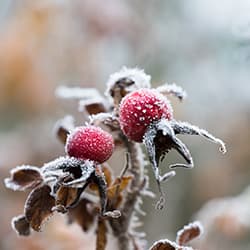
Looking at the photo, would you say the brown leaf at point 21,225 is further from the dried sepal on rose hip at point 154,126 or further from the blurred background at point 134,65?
the blurred background at point 134,65

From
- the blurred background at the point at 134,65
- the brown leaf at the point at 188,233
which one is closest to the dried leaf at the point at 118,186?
the brown leaf at the point at 188,233

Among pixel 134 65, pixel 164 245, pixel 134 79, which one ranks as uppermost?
pixel 134 65

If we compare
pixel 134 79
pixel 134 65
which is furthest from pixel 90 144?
pixel 134 65

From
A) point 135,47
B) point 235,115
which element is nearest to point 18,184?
point 235,115

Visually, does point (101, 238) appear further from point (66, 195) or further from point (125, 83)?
point (125, 83)

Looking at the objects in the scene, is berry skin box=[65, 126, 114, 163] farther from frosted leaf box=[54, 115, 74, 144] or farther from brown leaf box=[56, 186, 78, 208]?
frosted leaf box=[54, 115, 74, 144]

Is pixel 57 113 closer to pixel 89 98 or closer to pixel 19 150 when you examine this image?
pixel 19 150
